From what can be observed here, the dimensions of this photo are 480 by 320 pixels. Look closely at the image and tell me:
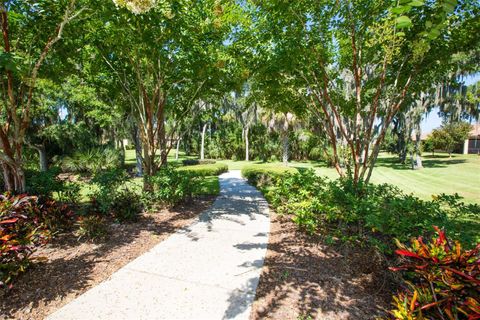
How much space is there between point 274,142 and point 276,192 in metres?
23.4

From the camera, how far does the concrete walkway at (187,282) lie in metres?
2.66

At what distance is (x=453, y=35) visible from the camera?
390 cm

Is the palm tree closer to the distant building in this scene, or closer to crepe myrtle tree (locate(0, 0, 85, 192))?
crepe myrtle tree (locate(0, 0, 85, 192))

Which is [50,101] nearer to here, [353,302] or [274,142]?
[353,302]

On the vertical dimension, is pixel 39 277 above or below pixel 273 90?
below

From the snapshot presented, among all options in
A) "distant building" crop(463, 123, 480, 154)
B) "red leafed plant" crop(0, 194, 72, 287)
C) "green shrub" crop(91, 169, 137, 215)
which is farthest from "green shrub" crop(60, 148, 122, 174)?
"distant building" crop(463, 123, 480, 154)

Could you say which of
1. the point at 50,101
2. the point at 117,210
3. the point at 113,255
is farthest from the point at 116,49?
the point at 50,101

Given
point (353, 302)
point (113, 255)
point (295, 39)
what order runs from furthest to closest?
point (295, 39)
point (113, 255)
point (353, 302)

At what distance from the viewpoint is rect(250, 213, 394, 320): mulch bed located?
267 centimetres

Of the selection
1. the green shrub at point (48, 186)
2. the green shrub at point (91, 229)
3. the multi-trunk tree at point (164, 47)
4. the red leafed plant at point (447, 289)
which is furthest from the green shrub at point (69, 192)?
the red leafed plant at point (447, 289)

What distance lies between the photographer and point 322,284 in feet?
10.4

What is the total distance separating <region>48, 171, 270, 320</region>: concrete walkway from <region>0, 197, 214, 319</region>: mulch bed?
0.66ft

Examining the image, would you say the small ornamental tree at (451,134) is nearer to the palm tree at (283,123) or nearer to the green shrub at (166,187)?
the palm tree at (283,123)

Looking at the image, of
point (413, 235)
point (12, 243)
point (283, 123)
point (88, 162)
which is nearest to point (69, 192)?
point (12, 243)
